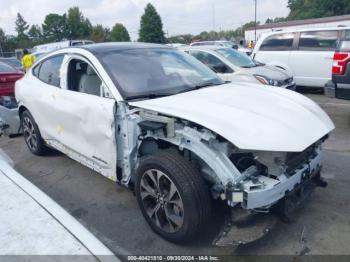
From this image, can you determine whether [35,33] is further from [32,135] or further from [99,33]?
[32,135]

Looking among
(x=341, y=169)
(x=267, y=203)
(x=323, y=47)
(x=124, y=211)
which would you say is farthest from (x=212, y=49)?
(x=267, y=203)

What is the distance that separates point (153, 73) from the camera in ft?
11.7

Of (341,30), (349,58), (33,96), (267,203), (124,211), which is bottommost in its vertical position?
(124,211)

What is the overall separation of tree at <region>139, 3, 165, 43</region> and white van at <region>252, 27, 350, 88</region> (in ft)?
164

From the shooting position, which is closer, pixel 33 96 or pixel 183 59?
pixel 183 59

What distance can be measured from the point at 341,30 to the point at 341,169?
5.94m

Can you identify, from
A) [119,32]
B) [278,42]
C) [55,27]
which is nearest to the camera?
[278,42]

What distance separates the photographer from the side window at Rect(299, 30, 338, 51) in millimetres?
8750

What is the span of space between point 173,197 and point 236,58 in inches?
248

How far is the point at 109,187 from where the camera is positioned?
3.96 meters

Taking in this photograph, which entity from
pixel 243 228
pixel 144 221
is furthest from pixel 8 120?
pixel 243 228

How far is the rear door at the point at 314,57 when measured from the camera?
8742 mm

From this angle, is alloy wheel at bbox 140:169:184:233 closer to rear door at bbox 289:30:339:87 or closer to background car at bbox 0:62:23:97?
background car at bbox 0:62:23:97

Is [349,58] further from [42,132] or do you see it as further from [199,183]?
[42,132]
